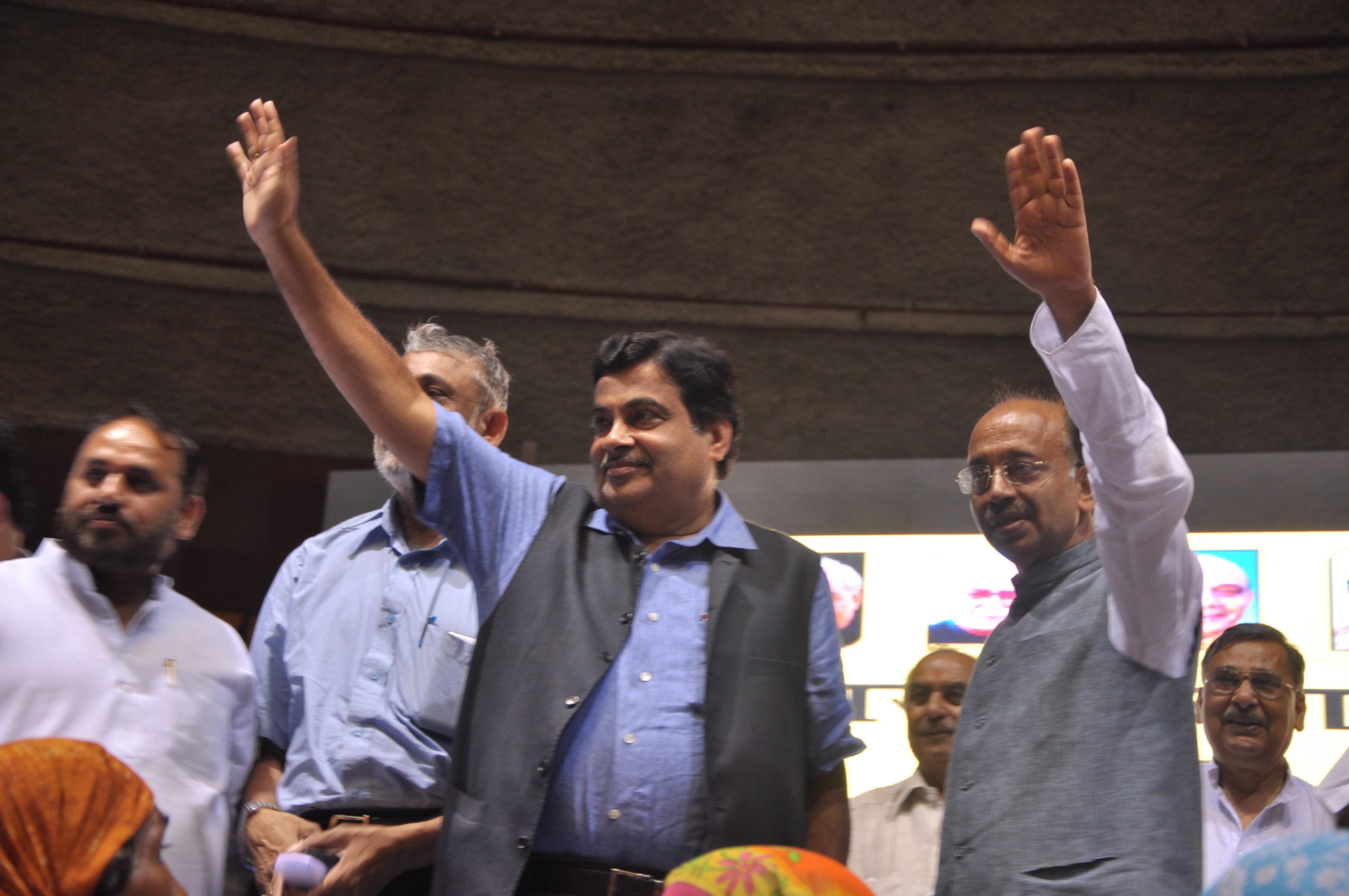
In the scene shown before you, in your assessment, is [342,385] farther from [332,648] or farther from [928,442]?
[928,442]

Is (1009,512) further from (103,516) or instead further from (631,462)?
(103,516)

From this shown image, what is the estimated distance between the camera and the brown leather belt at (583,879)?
5.87ft

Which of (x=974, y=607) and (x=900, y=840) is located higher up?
(x=974, y=607)

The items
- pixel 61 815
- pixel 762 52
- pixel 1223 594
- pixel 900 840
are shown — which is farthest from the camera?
pixel 762 52

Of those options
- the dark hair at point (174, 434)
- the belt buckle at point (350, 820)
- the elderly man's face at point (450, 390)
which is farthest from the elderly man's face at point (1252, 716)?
the dark hair at point (174, 434)

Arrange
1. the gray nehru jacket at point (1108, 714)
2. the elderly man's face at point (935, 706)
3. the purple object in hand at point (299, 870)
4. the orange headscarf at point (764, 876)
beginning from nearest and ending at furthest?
the orange headscarf at point (764, 876) → the gray nehru jacket at point (1108, 714) → the purple object in hand at point (299, 870) → the elderly man's face at point (935, 706)

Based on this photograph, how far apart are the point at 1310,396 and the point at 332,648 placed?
5121 mm

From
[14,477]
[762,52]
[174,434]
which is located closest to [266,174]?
[174,434]

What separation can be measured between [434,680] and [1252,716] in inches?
83.5

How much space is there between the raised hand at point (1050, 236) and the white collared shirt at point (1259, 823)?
6.30 feet

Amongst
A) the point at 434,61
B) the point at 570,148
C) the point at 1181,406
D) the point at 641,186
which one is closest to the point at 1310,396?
the point at 1181,406

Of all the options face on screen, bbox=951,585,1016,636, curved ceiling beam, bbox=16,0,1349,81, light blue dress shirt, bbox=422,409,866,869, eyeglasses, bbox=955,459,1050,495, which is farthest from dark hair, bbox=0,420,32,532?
curved ceiling beam, bbox=16,0,1349,81

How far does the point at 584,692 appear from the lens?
1.86 m

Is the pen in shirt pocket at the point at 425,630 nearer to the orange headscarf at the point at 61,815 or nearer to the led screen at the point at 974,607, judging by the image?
the orange headscarf at the point at 61,815
